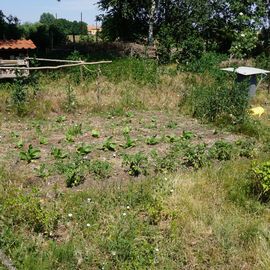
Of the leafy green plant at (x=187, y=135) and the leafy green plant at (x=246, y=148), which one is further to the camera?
the leafy green plant at (x=187, y=135)

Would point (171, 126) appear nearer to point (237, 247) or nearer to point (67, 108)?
point (67, 108)

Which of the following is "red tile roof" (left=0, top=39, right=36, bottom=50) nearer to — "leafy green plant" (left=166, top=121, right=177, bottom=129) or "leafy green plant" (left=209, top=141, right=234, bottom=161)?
"leafy green plant" (left=166, top=121, right=177, bottom=129)

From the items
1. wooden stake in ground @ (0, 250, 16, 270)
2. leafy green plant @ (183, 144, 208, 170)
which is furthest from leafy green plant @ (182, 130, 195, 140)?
wooden stake in ground @ (0, 250, 16, 270)

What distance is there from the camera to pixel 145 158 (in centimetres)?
636

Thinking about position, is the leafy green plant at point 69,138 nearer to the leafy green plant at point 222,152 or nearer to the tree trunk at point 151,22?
the leafy green plant at point 222,152

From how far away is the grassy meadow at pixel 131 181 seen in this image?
4.21 meters

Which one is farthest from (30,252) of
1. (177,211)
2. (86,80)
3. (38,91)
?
(86,80)

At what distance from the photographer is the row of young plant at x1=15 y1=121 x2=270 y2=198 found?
593 cm

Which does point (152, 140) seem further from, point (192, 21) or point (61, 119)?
point (192, 21)

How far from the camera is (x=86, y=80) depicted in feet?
39.6

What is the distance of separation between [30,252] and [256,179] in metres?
3.00

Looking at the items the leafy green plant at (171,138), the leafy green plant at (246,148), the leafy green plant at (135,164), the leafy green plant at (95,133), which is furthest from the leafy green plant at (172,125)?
the leafy green plant at (135,164)

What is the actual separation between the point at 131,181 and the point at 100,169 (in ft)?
1.74

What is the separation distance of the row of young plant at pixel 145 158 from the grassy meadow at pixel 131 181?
0.8 inches
